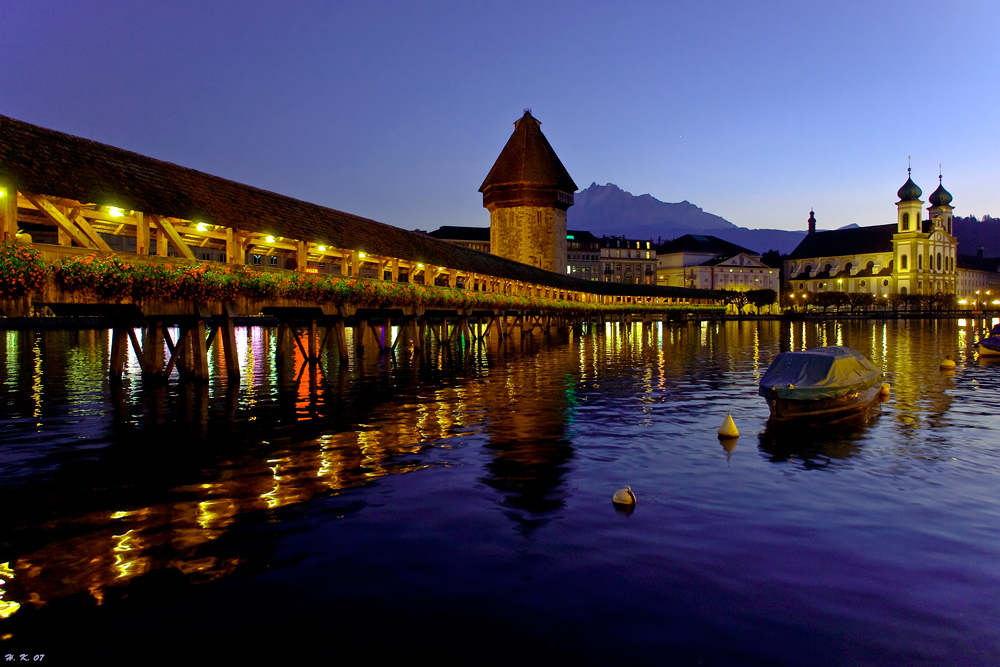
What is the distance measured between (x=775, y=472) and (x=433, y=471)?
6.02 meters

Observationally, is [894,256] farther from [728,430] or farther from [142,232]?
[142,232]

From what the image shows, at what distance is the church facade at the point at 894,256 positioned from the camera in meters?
157

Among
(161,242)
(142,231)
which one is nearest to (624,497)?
(142,231)

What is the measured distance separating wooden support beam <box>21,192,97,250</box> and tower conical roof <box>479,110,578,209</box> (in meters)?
66.6

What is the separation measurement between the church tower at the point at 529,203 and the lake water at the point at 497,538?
65.1 m

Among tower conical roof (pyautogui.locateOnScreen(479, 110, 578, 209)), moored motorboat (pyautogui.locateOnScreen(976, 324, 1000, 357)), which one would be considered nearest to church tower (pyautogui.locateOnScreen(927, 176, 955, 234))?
tower conical roof (pyautogui.locateOnScreen(479, 110, 578, 209))

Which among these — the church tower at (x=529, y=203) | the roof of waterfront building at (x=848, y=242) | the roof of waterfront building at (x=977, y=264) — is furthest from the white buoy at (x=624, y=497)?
the roof of waterfront building at (x=977, y=264)

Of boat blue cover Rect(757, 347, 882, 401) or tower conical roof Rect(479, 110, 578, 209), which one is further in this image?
tower conical roof Rect(479, 110, 578, 209)

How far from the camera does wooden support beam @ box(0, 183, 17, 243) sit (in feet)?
53.7

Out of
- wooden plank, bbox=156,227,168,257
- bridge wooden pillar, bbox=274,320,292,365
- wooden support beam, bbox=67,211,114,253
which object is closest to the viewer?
wooden support beam, bbox=67,211,114,253

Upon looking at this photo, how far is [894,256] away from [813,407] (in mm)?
165517

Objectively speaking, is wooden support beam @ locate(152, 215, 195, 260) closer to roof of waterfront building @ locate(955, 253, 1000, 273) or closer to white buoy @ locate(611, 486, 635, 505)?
white buoy @ locate(611, 486, 635, 505)

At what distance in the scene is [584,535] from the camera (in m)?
8.98

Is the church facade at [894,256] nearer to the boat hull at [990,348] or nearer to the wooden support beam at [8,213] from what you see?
the boat hull at [990,348]
